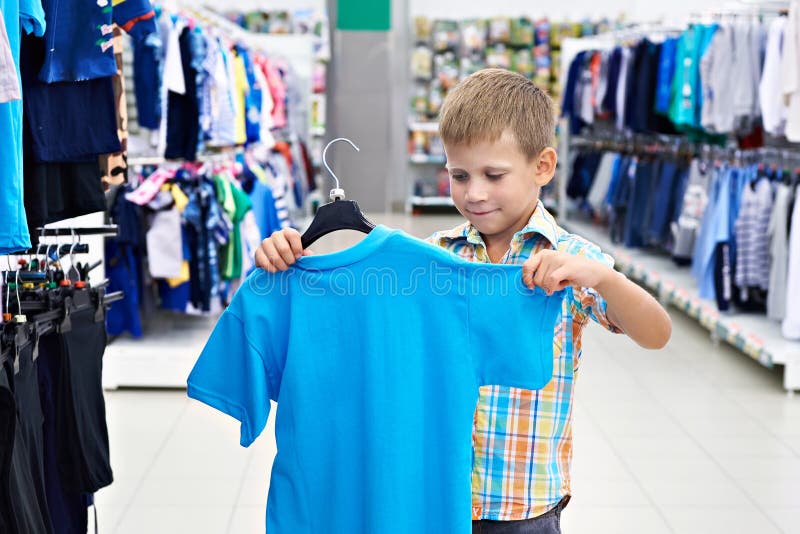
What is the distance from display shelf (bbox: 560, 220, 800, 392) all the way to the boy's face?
3.90 m

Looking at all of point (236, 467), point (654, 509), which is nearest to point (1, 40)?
point (236, 467)

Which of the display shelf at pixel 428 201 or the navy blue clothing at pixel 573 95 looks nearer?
the navy blue clothing at pixel 573 95

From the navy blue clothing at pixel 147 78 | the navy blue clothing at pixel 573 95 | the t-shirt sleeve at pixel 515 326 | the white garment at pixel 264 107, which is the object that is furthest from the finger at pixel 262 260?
the navy blue clothing at pixel 573 95

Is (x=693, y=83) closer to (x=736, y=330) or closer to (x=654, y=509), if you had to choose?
(x=736, y=330)

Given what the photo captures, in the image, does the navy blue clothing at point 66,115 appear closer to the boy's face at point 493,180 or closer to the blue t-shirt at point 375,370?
the blue t-shirt at point 375,370

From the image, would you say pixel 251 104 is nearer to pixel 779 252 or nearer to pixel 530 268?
pixel 779 252

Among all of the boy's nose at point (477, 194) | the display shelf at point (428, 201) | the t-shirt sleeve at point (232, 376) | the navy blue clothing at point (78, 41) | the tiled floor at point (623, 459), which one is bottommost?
the tiled floor at point (623, 459)

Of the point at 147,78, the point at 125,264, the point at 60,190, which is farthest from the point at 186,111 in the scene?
the point at 60,190

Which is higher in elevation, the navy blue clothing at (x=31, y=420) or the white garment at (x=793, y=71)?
the white garment at (x=793, y=71)

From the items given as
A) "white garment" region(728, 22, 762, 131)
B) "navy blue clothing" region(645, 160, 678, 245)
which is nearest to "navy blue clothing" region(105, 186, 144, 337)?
"white garment" region(728, 22, 762, 131)

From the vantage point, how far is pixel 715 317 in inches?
237

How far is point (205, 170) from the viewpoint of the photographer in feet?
17.7

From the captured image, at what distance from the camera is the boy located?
1.66 meters

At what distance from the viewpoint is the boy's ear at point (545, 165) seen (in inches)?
67.6
